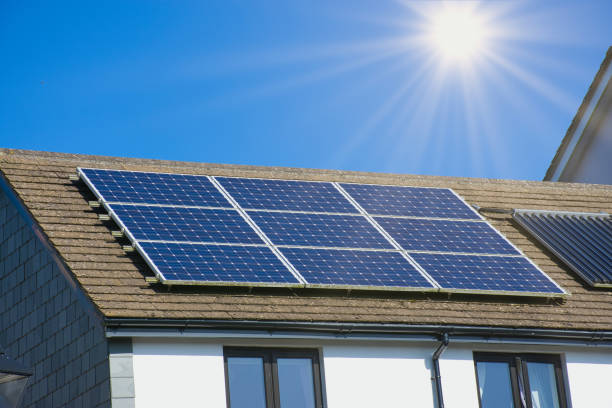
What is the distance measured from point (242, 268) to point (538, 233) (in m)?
7.46

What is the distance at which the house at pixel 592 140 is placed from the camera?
32.0m

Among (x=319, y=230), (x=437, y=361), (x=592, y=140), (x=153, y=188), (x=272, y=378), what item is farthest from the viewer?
(x=592, y=140)

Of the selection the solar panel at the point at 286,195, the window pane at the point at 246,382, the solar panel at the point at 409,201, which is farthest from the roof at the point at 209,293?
the solar panel at the point at 286,195

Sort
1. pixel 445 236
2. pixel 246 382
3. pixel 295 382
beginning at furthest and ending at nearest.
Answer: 1. pixel 445 236
2. pixel 295 382
3. pixel 246 382

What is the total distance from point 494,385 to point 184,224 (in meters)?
5.74

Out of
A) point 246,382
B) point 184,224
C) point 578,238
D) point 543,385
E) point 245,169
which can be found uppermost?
point 245,169

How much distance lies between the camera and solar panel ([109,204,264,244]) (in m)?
18.6

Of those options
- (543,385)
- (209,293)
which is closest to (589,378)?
(543,385)

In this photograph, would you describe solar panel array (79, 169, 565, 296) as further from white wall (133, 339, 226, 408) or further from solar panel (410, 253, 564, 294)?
white wall (133, 339, 226, 408)

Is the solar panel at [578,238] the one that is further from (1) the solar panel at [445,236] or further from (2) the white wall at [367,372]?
(2) the white wall at [367,372]

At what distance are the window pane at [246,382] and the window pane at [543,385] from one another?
4660 mm

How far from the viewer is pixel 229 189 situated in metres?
21.4

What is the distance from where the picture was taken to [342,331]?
17344mm

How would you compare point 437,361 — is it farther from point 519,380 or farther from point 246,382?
point 246,382
